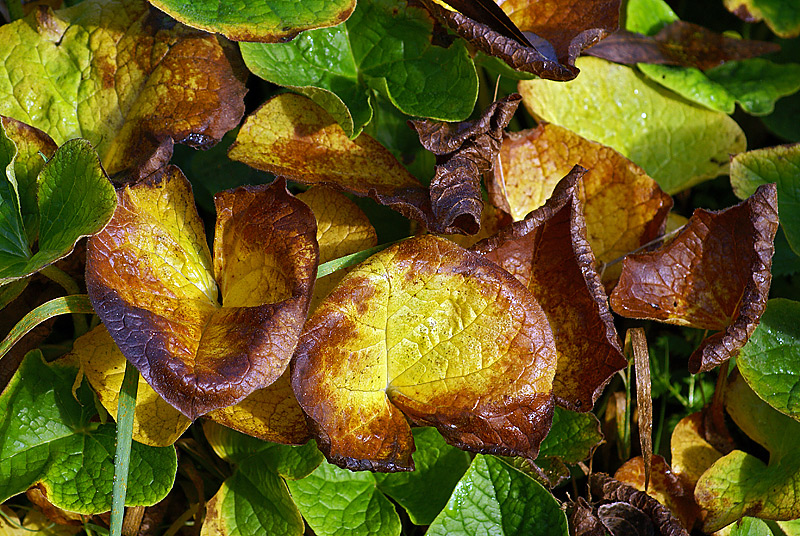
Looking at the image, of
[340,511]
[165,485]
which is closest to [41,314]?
[165,485]

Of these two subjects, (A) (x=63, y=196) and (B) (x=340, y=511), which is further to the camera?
(B) (x=340, y=511)

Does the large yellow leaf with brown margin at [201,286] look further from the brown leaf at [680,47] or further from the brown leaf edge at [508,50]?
the brown leaf at [680,47]

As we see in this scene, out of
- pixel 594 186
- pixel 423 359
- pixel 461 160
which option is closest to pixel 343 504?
pixel 423 359

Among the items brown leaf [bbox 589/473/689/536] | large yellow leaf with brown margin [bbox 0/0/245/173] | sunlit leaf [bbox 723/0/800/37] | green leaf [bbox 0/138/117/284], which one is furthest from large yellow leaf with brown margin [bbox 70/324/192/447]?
sunlit leaf [bbox 723/0/800/37]

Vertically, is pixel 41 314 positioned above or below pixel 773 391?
above

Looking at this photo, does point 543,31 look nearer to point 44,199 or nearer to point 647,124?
point 647,124

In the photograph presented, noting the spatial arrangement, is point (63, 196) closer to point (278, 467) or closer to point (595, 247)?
point (278, 467)
